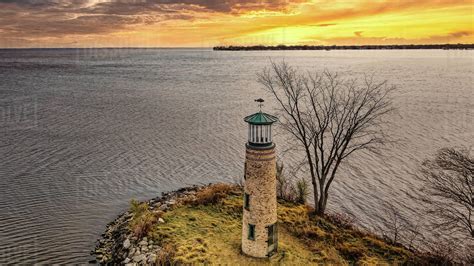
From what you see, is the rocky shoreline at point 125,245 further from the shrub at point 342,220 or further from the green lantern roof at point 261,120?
the shrub at point 342,220

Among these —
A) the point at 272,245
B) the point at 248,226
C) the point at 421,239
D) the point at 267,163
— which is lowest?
the point at 421,239

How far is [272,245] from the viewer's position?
1844 centimetres

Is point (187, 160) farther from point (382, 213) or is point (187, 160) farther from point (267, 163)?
point (267, 163)

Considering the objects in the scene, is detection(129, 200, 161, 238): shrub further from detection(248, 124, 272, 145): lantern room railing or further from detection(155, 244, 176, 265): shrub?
detection(248, 124, 272, 145): lantern room railing

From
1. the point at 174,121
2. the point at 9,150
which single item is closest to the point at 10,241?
the point at 9,150

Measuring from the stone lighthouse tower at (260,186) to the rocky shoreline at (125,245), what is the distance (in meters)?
5.28

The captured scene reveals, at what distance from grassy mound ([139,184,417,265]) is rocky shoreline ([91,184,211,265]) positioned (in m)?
0.62

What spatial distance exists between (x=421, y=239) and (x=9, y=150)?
138ft

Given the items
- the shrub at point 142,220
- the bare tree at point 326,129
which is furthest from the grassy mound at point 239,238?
the bare tree at point 326,129

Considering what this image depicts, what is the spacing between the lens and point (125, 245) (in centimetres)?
2044

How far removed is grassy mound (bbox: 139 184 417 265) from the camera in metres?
18.8

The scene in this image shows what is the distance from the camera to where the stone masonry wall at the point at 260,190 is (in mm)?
16953

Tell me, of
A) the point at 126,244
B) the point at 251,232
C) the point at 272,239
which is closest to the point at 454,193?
A: the point at 272,239
